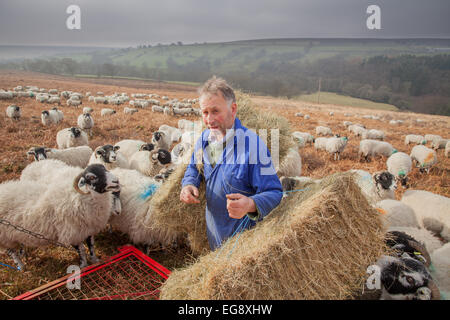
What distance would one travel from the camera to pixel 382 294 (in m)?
2.92

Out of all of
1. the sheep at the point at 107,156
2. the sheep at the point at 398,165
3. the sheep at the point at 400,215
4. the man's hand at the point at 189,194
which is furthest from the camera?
the sheep at the point at 398,165

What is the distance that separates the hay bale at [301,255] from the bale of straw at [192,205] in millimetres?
1174

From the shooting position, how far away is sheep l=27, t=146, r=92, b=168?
22.7 ft

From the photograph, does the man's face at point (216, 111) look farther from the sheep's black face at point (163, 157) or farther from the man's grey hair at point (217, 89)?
the sheep's black face at point (163, 157)

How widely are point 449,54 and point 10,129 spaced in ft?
191

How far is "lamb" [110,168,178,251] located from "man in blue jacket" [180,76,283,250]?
225 cm

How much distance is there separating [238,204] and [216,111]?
91 centimetres

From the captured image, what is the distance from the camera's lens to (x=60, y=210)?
4.00m

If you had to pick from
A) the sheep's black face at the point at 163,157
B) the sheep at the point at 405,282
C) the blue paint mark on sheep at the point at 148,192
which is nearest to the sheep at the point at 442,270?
the sheep at the point at 405,282

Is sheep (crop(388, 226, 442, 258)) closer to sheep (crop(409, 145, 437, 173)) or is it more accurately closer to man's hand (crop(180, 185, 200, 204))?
man's hand (crop(180, 185, 200, 204))

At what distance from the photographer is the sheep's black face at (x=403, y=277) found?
2820 mm

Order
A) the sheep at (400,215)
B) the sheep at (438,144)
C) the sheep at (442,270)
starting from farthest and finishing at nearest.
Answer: the sheep at (438,144), the sheep at (400,215), the sheep at (442,270)
